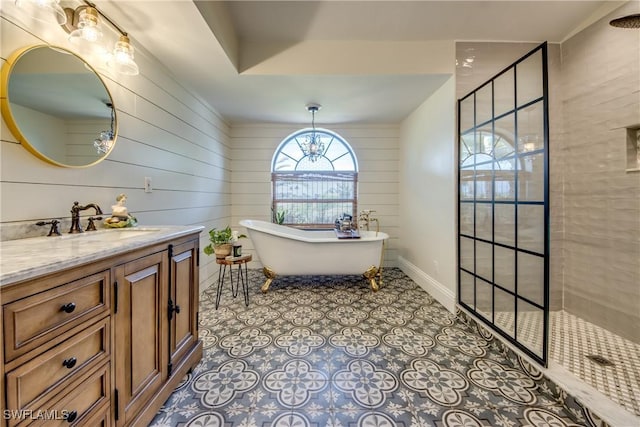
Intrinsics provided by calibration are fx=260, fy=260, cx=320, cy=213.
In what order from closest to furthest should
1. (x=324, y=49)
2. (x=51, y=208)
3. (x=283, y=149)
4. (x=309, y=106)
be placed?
(x=51, y=208) < (x=324, y=49) < (x=309, y=106) < (x=283, y=149)

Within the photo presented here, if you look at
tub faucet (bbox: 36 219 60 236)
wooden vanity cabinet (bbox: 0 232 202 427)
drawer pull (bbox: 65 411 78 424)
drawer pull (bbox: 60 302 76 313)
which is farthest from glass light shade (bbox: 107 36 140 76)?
drawer pull (bbox: 65 411 78 424)

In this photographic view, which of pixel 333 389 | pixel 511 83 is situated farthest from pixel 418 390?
pixel 511 83

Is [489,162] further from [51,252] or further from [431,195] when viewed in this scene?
[51,252]

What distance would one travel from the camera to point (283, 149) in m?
4.16

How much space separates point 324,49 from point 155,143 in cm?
172

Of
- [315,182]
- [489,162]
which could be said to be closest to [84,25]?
[489,162]

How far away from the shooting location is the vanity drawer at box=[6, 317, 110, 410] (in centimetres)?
68

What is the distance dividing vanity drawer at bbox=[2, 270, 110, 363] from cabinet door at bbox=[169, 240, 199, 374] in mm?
450

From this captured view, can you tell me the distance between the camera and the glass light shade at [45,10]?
1.18 metres

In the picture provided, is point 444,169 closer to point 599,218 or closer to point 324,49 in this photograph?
point 599,218

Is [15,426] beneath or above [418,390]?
above

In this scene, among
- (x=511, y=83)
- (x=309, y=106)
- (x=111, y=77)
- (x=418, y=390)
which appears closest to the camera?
(x=418, y=390)

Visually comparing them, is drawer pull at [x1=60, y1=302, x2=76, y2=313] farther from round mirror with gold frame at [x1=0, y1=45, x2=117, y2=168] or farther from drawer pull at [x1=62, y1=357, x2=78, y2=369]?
round mirror with gold frame at [x1=0, y1=45, x2=117, y2=168]

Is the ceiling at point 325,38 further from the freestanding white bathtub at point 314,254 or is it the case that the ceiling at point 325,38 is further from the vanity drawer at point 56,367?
the vanity drawer at point 56,367
